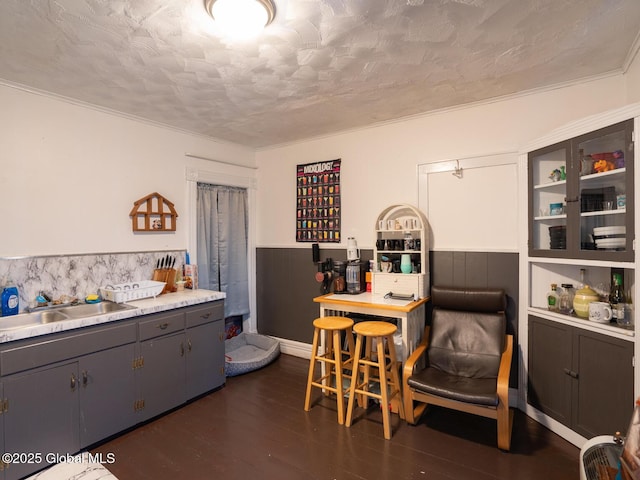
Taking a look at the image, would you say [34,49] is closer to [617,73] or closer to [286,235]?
[286,235]

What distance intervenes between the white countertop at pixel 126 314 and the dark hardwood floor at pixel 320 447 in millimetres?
893

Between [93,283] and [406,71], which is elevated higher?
[406,71]

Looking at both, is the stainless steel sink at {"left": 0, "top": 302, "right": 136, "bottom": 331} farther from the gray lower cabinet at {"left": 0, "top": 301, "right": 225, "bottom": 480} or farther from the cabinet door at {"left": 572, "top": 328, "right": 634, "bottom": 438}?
the cabinet door at {"left": 572, "top": 328, "right": 634, "bottom": 438}

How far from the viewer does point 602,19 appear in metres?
1.82

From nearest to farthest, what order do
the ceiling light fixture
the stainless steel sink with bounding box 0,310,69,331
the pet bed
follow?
the ceiling light fixture, the stainless steel sink with bounding box 0,310,69,331, the pet bed

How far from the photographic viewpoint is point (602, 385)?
2.09 metres

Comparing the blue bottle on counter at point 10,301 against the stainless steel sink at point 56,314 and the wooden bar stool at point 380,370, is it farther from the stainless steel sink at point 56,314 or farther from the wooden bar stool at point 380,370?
the wooden bar stool at point 380,370

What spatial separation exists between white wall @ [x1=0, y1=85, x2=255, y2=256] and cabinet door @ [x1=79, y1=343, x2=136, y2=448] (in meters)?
1.04

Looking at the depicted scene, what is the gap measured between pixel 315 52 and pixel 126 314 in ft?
7.51

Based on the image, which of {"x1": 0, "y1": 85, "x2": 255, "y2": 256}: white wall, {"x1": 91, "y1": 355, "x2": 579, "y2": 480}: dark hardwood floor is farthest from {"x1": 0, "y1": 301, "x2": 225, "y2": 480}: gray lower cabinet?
{"x1": 0, "y1": 85, "x2": 255, "y2": 256}: white wall

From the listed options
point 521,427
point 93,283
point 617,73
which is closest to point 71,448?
point 93,283

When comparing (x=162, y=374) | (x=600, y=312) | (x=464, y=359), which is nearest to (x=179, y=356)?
(x=162, y=374)

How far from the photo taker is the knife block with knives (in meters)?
3.30

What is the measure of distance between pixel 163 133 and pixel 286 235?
178 cm
